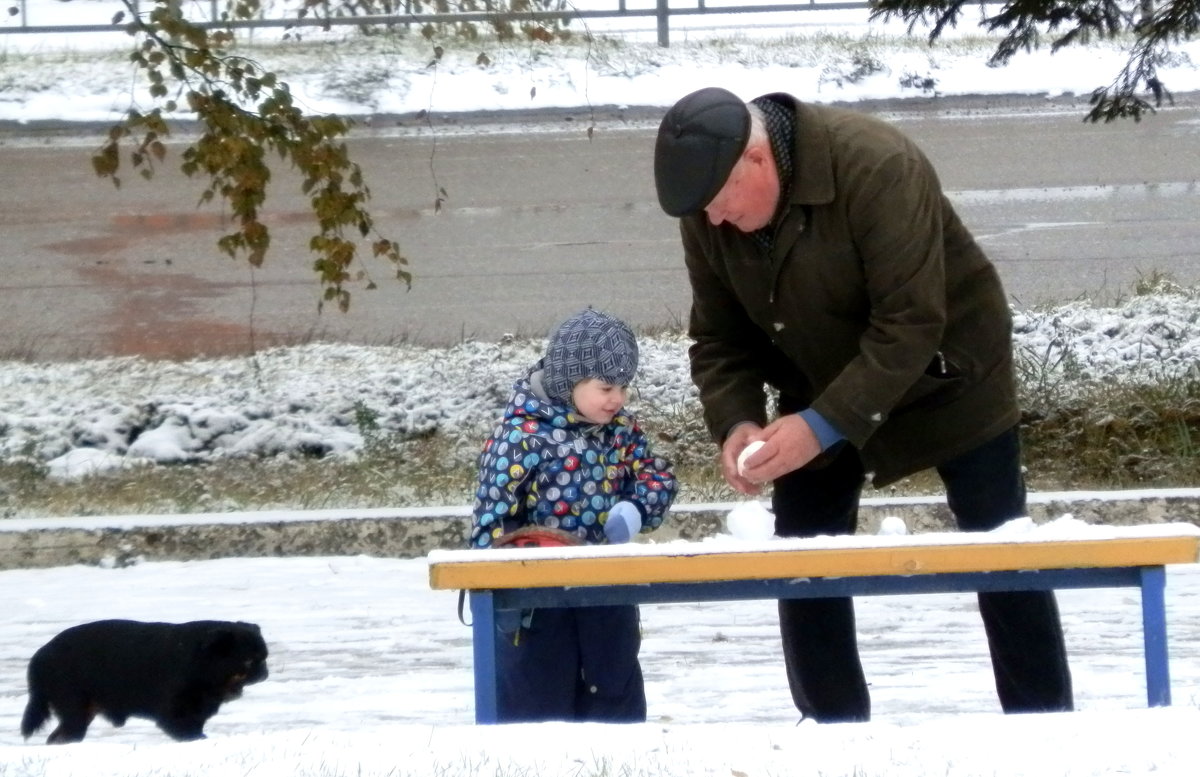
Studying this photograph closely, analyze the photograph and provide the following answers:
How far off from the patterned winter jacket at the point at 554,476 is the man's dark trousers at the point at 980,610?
317 mm

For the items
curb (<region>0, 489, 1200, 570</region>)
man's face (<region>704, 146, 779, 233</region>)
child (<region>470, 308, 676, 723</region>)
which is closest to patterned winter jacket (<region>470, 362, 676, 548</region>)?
child (<region>470, 308, 676, 723</region>)

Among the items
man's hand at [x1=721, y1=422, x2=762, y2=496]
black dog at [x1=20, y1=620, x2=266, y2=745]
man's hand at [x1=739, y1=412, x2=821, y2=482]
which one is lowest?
black dog at [x1=20, y1=620, x2=266, y2=745]

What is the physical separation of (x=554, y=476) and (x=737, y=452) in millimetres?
415

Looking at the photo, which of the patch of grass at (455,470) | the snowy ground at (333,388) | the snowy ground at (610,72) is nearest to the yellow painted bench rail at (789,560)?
the patch of grass at (455,470)

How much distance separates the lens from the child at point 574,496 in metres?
3.63

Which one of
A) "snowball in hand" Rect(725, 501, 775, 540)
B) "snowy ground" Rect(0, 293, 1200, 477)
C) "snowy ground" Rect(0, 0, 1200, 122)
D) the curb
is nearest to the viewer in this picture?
"snowball in hand" Rect(725, 501, 775, 540)

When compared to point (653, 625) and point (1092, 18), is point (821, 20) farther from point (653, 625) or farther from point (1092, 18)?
point (653, 625)

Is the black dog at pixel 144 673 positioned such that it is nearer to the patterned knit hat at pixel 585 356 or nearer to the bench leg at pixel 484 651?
the bench leg at pixel 484 651

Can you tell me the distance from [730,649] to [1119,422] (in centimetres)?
282

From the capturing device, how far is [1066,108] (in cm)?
1691

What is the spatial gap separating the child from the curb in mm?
2111

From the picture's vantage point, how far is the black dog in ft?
13.2

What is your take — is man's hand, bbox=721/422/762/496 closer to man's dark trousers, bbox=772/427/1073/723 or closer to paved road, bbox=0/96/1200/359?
man's dark trousers, bbox=772/427/1073/723

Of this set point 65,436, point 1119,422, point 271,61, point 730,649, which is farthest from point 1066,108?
point 730,649
